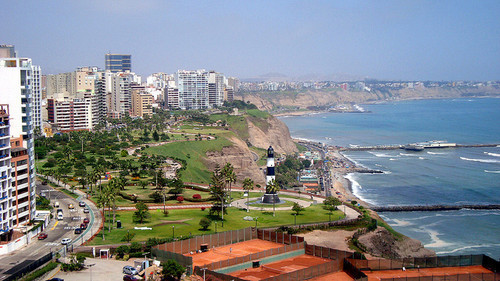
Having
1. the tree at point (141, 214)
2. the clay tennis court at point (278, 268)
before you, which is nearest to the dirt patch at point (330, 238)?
the tree at point (141, 214)

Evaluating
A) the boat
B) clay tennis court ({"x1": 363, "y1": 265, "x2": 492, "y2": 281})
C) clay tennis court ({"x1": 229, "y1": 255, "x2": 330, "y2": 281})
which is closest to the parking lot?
clay tennis court ({"x1": 229, "y1": 255, "x2": 330, "y2": 281})

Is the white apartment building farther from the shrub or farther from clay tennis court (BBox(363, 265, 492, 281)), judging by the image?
clay tennis court (BBox(363, 265, 492, 281))

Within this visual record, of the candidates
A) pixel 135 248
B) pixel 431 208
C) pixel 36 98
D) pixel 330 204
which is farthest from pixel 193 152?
pixel 135 248

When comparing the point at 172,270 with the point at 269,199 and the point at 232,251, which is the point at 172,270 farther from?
the point at 269,199

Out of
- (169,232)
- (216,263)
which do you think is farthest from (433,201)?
(216,263)

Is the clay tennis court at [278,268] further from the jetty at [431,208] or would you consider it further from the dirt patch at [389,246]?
the jetty at [431,208]
